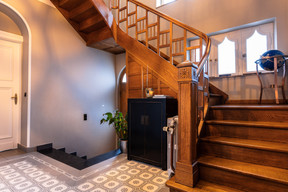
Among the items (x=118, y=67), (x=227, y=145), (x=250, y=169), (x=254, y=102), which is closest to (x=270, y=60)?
(x=254, y=102)

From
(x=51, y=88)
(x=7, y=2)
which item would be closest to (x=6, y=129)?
(x=51, y=88)

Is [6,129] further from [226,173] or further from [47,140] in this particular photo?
[226,173]

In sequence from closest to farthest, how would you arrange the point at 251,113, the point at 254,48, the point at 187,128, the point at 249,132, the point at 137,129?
1. the point at 187,128
2. the point at 249,132
3. the point at 251,113
4. the point at 137,129
5. the point at 254,48

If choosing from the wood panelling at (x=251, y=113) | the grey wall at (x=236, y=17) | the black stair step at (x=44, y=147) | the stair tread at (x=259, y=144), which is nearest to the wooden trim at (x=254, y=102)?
the grey wall at (x=236, y=17)

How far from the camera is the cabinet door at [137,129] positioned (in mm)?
2467

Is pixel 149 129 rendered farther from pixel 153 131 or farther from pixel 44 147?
pixel 44 147

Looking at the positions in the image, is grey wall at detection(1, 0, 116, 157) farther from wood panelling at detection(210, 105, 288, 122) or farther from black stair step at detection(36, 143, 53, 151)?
wood panelling at detection(210, 105, 288, 122)

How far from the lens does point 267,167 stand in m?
1.50

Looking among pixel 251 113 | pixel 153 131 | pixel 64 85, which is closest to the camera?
pixel 251 113

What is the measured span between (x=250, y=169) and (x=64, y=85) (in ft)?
11.2

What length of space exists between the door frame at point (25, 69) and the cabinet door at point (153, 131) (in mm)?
2135

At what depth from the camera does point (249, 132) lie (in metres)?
1.80

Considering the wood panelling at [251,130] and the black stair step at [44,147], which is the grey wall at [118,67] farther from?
the wood panelling at [251,130]

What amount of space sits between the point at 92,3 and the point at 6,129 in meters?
2.74
